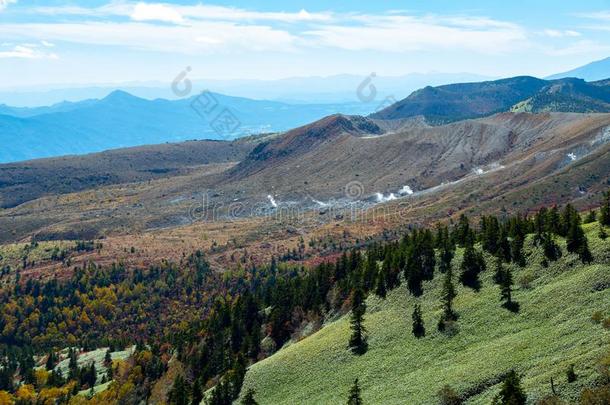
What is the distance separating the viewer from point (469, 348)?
61812mm

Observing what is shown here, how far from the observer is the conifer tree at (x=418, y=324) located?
229 ft

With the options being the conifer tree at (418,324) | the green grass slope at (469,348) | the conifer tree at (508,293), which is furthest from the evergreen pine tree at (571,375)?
the conifer tree at (418,324)

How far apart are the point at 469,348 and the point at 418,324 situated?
9997 millimetres

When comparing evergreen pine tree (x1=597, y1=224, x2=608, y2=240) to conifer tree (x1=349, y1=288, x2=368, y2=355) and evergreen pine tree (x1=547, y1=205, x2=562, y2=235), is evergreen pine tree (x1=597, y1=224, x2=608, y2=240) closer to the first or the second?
evergreen pine tree (x1=547, y1=205, x2=562, y2=235)

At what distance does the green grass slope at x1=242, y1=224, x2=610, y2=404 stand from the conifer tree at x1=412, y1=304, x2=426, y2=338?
940mm

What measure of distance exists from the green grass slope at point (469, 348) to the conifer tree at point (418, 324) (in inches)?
37.0

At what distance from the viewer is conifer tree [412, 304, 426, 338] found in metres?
69.8

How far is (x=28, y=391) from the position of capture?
126 meters

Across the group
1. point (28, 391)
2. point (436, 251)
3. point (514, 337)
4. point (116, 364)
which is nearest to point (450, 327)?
point (514, 337)

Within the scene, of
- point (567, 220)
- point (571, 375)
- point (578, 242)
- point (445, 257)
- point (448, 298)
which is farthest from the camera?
point (445, 257)

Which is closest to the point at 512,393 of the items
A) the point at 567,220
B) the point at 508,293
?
the point at 508,293

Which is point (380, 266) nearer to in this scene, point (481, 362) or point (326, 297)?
point (326, 297)

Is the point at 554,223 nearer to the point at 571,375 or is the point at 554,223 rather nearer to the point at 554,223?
the point at 554,223

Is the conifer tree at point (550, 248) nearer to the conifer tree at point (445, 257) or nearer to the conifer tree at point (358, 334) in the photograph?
the conifer tree at point (445, 257)
